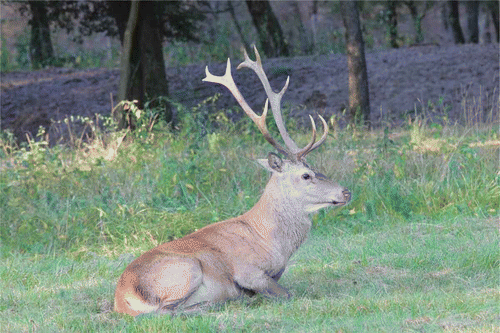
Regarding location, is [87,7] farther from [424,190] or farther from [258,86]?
[424,190]

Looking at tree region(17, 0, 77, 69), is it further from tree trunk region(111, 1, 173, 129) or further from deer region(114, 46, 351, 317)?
deer region(114, 46, 351, 317)

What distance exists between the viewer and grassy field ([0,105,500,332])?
481cm

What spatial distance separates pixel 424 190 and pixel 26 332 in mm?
5006

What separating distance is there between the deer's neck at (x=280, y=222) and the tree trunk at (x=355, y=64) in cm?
655

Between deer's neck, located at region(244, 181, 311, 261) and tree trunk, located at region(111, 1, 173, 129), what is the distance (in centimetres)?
638

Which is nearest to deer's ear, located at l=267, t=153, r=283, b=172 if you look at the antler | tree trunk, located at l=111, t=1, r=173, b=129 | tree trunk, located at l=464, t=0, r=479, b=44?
the antler

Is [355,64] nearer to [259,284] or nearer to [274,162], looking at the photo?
[274,162]

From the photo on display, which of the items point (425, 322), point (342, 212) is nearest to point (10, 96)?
point (342, 212)

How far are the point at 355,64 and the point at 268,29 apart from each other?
330 inches

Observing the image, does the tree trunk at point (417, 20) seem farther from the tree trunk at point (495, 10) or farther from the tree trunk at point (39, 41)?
the tree trunk at point (39, 41)

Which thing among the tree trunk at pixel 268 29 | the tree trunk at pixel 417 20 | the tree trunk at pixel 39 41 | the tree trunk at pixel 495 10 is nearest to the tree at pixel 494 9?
the tree trunk at pixel 495 10

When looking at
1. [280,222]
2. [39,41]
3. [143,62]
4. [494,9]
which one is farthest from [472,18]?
[280,222]

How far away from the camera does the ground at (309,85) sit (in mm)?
15055

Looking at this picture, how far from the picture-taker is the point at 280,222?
5500mm
